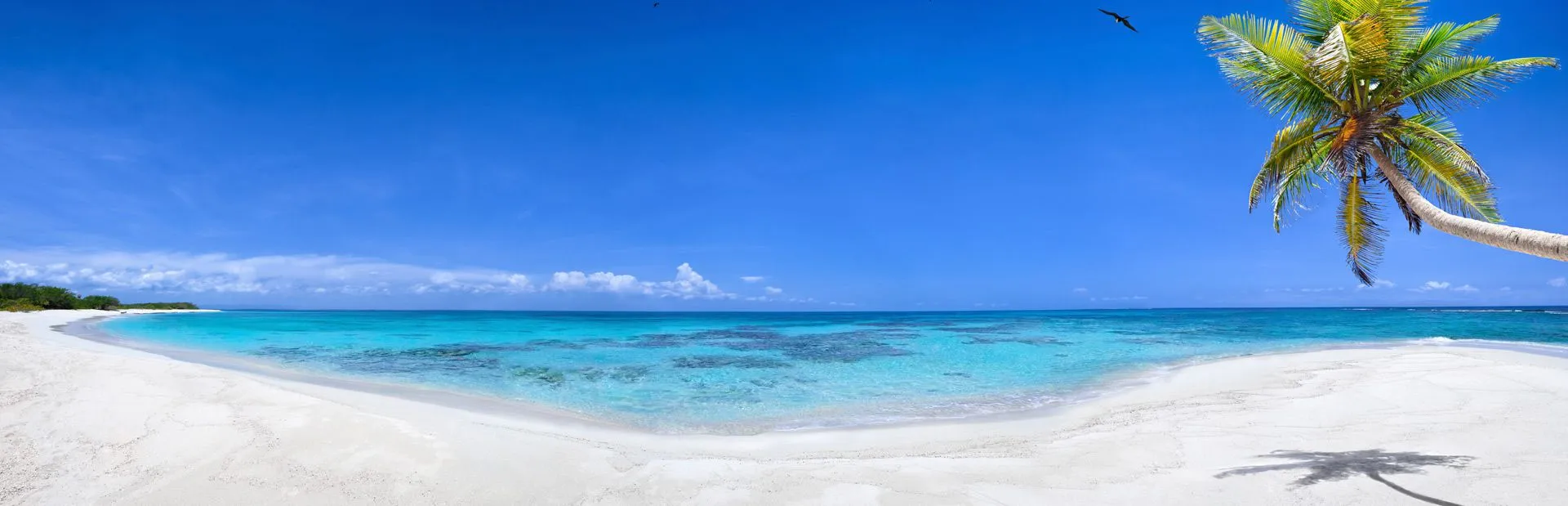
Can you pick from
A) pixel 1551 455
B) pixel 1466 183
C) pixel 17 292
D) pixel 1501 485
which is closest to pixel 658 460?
pixel 1501 485

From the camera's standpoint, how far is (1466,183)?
6180 mm

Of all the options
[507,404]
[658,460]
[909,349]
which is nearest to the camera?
[658,460]

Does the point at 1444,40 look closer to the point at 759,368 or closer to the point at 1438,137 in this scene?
the point at 1438,137

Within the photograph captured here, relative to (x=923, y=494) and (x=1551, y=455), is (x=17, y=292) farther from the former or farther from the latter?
(x=1551, y=455)

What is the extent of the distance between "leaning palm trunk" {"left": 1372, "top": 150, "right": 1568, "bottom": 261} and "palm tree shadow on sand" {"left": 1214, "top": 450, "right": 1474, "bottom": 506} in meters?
1.89

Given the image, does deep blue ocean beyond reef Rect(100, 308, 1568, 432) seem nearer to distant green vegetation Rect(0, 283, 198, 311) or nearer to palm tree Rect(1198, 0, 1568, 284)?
palm tree Rect(1198, 0, 1568, 284)

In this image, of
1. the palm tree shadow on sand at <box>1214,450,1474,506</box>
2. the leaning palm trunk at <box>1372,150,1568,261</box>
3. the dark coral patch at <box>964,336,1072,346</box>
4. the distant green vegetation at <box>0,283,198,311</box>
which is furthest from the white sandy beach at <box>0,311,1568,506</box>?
the distant green vegetation at <box>0,283,198,311</box>

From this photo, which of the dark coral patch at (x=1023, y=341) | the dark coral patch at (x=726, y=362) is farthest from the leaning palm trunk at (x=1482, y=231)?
the dark coral patch at (x=1023, y=341)

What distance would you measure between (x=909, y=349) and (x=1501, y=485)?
55.1 feet

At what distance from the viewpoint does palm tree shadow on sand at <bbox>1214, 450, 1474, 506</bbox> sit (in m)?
4.71

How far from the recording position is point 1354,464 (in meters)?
5.03

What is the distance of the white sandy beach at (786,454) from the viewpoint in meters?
4.57

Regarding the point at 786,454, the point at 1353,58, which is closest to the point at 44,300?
the point at 786,454

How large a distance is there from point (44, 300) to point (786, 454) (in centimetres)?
7454
